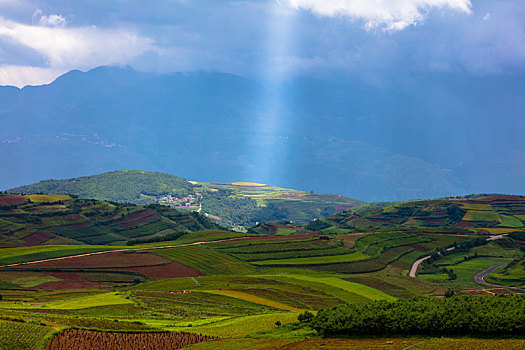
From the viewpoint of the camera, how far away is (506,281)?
145m

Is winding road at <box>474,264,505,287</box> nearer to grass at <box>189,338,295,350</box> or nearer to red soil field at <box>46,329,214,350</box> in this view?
grass at <box>189,338,295,350</box>

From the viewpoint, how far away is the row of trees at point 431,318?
169 feet

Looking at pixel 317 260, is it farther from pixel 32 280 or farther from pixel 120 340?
pixel 120 340

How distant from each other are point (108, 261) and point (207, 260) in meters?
25.9

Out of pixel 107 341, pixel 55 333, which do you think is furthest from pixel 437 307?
pixel 55 333

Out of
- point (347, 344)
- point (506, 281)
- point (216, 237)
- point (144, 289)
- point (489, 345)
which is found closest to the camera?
point (489, 345)

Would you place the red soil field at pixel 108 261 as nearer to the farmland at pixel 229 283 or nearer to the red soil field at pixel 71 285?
the farmland at pixel 229 283

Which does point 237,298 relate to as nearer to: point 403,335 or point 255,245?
point 403,335

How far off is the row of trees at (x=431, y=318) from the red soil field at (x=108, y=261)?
8872 centimetres

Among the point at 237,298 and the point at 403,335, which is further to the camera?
the point at 237,298

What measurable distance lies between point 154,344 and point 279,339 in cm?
1295

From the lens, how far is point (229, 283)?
11931 centimetres

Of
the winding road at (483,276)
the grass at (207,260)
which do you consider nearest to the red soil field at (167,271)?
the grass at (207,260)

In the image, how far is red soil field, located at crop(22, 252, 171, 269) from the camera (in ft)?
443
